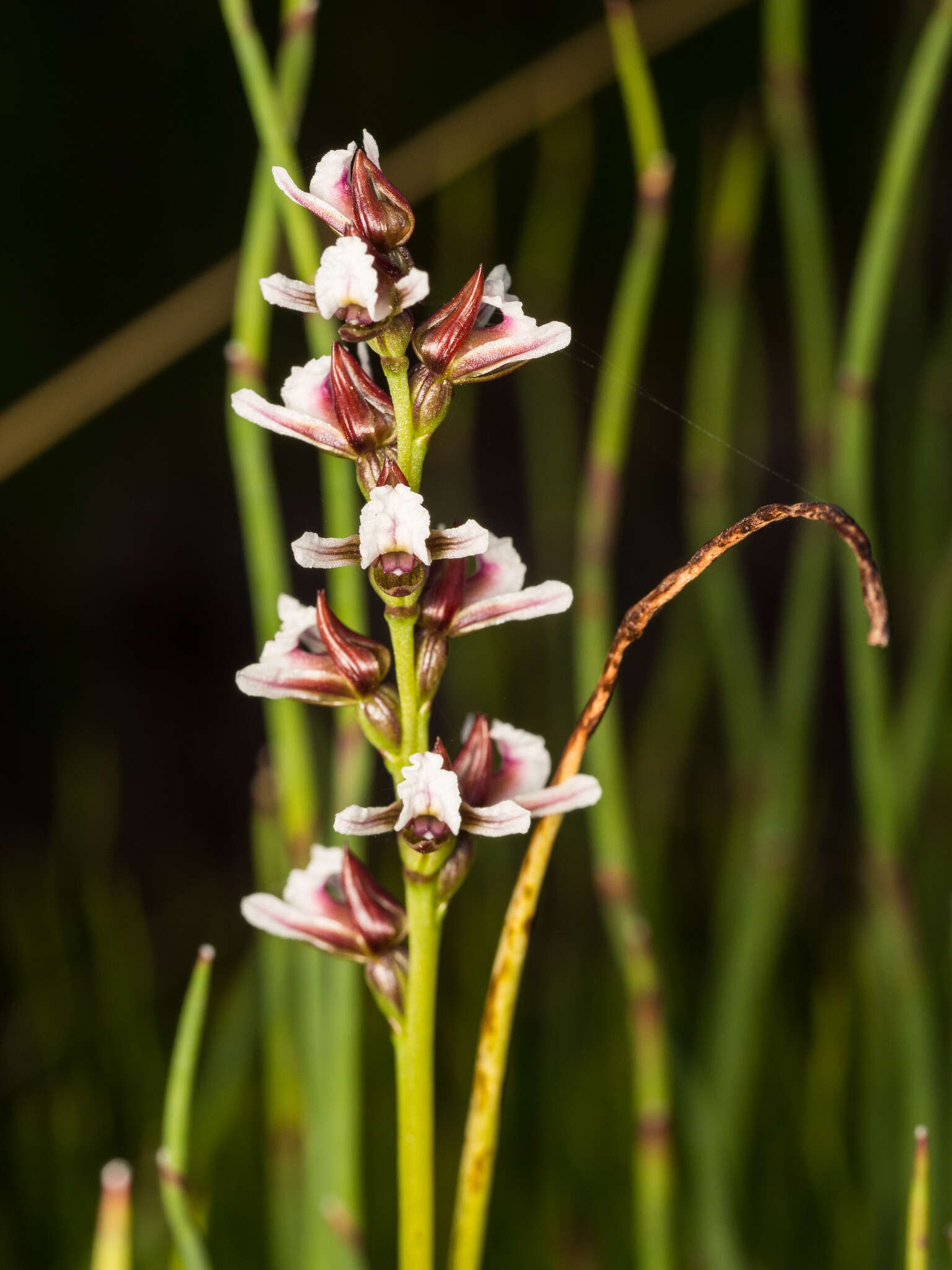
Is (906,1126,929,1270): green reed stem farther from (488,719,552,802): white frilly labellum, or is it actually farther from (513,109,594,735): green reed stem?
(513,109,594,735): green reed stem

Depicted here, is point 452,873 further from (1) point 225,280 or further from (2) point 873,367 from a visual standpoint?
(1) point 225,280

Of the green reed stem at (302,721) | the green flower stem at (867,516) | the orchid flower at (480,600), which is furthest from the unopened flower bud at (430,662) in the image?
the green flower stem at (867,516)

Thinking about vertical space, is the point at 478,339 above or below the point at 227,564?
below

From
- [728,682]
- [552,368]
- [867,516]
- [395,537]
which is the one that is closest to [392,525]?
[395,537]

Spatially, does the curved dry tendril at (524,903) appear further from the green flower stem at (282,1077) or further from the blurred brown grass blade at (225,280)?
the blurred brown grass blade at (225,280)

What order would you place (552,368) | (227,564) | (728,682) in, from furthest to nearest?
1. (227,564)
2. (552,368)
3. (728,682)

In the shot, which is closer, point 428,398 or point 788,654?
point 428,398
